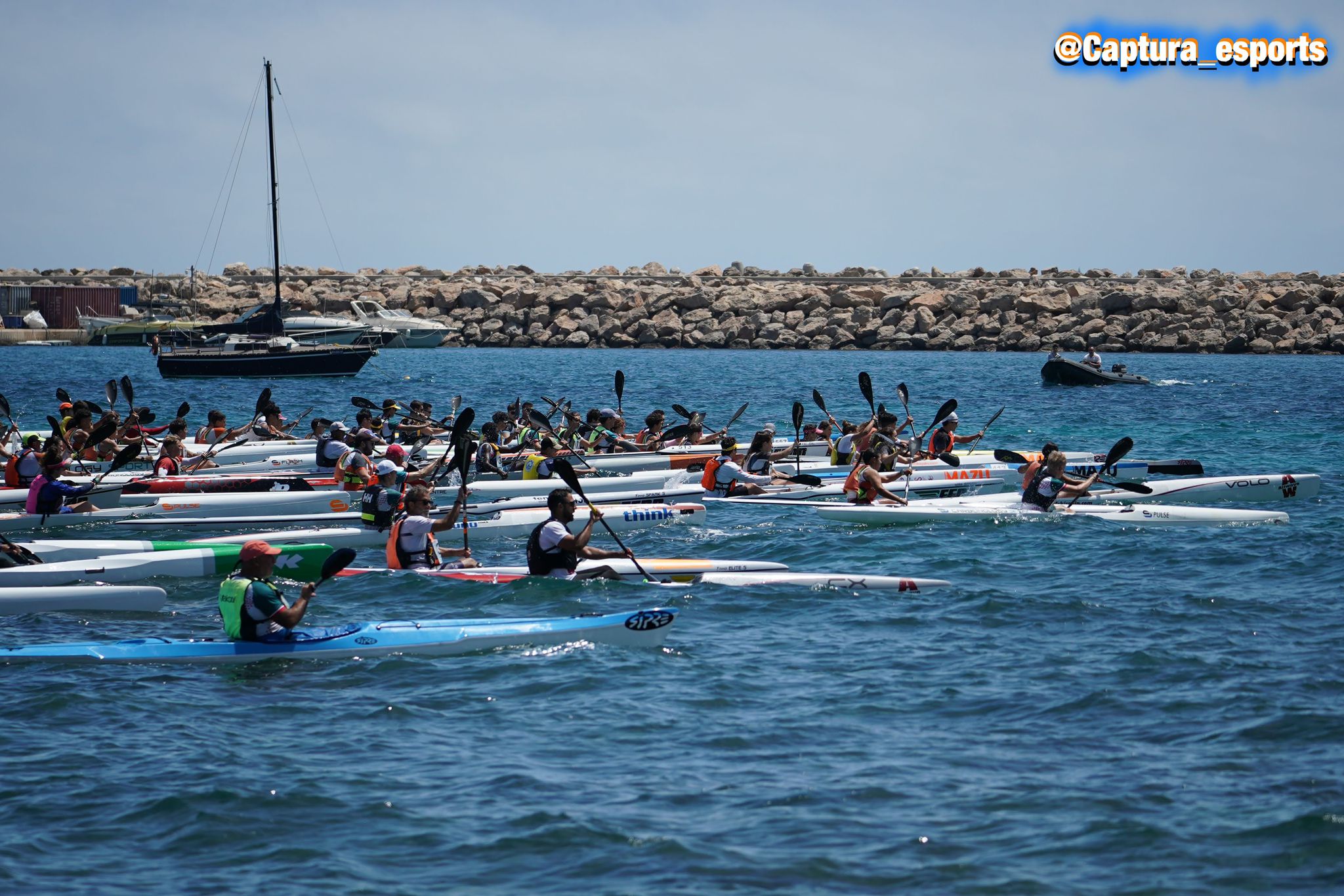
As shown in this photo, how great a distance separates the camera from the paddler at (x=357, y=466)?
18.2 metres

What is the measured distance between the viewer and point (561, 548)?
13008 mm

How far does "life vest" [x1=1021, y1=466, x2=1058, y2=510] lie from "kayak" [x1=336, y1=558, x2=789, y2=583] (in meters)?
5.01

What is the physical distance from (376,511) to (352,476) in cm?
270

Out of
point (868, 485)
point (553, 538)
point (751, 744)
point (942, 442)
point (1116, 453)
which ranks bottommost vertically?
point (751, 744)

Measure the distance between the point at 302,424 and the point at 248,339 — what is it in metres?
16.9

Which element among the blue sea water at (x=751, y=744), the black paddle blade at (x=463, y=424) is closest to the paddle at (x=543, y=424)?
the black paddle blade at (x=463, y=424)

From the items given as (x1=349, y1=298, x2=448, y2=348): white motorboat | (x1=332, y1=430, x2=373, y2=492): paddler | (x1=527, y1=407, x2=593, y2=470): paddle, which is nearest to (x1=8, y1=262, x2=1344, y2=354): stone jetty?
(x1=349, y1=298, x2=448, y2=348): white motorboat

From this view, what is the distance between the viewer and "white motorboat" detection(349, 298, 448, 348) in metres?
73.8

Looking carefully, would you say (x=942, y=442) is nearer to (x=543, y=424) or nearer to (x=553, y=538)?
(x=543, y=424)

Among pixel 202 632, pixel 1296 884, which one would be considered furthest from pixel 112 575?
pixel 1296 884

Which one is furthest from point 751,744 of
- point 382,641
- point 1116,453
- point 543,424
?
point 543,424

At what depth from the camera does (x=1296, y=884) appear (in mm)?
7234

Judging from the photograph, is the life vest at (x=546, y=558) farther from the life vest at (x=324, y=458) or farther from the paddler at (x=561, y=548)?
the life vest at (x=324, y=458)

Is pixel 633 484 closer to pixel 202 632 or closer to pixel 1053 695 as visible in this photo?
pixel 202 632
